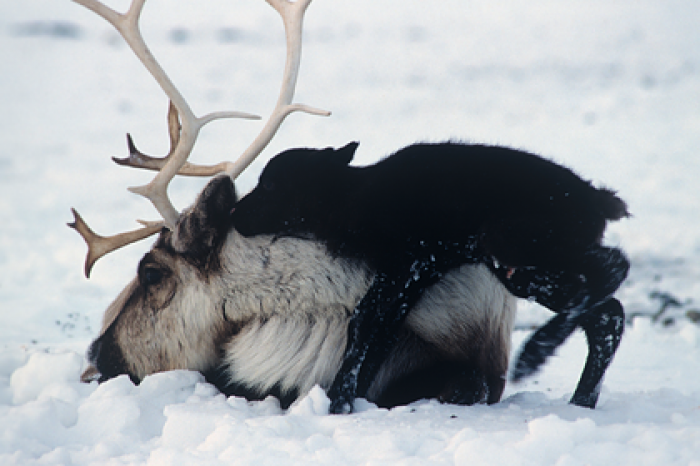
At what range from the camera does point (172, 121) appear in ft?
9.40


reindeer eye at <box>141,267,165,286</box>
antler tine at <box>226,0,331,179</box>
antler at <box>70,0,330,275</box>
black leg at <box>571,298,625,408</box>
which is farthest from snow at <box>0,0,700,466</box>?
antler tine at <box>226,0,331,179</box>

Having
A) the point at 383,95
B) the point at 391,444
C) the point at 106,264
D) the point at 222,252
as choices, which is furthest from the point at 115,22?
the point at 383,95

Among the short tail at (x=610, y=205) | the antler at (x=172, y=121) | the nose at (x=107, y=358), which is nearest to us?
the short tail at (x=610, y=205)

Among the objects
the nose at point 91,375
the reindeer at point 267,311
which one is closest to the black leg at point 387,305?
the reindeer at point 267,311

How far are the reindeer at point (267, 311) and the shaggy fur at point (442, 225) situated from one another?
0.40 ft

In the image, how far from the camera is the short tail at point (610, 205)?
2.25m

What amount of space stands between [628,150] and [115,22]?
23.4 feet

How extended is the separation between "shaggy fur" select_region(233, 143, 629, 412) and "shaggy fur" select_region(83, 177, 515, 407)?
0.35 feet

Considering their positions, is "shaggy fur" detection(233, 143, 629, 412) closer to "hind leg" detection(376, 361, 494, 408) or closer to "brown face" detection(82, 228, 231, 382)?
"hind leg" detection(376, 361, 494, 408)

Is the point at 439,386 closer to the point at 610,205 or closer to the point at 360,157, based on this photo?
the point at 610,205

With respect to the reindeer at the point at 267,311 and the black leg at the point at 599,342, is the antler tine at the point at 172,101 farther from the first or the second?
the black leg at the point at 599,342

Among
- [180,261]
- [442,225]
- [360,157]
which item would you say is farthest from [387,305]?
[360,157]

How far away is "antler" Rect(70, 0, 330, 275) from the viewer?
8.76 feet

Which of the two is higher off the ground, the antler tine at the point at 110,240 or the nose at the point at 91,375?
the antler tine at the point at 110,240
